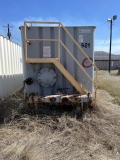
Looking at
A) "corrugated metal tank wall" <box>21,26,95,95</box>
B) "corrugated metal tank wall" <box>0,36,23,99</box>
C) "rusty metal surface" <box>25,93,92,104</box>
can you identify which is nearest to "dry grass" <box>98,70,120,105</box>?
"corrugated metal tank wall" <box>21,26,95,95</box>

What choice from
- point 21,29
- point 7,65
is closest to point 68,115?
point 21,29

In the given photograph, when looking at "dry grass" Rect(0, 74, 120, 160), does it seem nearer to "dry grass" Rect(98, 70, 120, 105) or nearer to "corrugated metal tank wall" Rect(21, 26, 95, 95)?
"corrugated metal tank wall" Rect(21, 26, 95, 95)

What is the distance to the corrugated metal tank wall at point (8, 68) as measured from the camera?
7.62 m

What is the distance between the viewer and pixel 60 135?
483cm

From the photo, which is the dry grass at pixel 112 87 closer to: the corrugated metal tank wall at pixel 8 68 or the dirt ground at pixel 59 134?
the dirt ground at pixel 59 134

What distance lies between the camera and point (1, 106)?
6.65 meters

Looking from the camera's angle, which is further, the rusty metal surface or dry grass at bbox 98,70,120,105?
dry grass at bbox 98,70,120,105

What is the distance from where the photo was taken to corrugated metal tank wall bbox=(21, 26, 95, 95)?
6094mm

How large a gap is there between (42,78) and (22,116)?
125 centimetres

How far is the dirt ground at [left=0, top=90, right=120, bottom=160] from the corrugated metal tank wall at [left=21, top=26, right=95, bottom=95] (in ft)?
2.19

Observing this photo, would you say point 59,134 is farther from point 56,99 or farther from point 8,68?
point 8,68

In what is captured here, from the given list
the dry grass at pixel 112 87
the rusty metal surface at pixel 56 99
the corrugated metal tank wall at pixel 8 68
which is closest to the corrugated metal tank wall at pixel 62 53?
the rusty metal surface at pixel 56 99

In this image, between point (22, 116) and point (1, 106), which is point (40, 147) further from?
point (1, 106)

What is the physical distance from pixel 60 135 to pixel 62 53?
249cm
